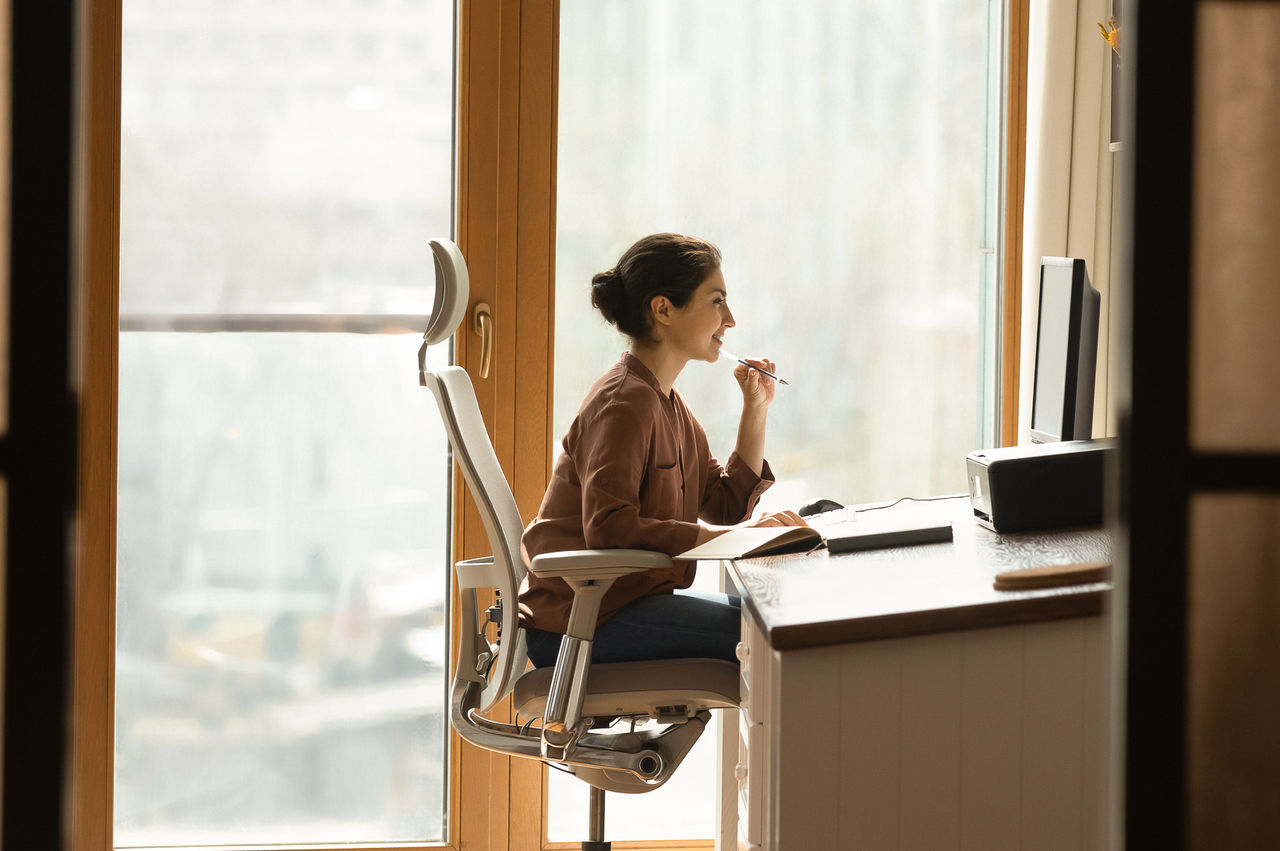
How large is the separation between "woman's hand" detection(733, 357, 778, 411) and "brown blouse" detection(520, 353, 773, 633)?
0.63 feet

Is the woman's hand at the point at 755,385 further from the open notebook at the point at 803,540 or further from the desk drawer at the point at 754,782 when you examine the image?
the desk drawer at the point at 754,782

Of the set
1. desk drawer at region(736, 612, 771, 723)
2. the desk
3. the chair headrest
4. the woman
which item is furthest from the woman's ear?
the desk

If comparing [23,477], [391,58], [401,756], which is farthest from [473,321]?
[23,477]

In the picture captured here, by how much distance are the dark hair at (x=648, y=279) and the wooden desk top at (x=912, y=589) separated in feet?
1.79

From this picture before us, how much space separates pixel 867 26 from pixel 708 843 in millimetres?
1883

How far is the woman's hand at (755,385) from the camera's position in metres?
2.31

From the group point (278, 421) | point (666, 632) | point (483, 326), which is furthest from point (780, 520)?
point (278, 421)

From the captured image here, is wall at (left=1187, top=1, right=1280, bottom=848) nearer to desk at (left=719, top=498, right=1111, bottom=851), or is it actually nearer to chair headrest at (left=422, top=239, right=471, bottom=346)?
desk at (left=719, top=498, right=1111, bottom=851)

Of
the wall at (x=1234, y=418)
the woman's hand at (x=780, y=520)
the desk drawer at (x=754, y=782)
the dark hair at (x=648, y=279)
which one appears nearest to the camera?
the wall at (x=1234, y=418)

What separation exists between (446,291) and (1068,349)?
3.51 ft

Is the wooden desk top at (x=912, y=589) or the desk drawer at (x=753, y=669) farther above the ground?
the wooden desk top at (x=912, y=589)

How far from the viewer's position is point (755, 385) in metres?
2.32

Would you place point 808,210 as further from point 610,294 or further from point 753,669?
point 753,669

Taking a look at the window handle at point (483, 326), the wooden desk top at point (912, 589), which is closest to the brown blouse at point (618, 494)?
the wooden desk top at point (912, 589)
